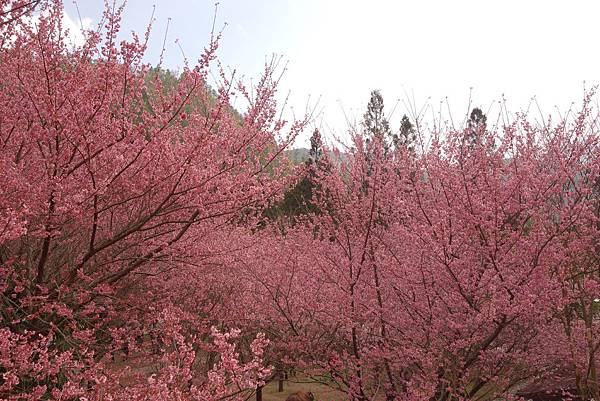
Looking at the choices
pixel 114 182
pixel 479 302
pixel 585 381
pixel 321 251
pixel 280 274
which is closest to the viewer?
pixel 114 182

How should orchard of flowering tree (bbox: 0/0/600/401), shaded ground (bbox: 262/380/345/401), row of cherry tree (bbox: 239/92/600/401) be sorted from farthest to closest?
shaded ground (bbox: 262/380/345/401) < row of cherry tree (bbox: 239/92/600/401) < orchard of flowering tree (bbox: 0/0/600/401)

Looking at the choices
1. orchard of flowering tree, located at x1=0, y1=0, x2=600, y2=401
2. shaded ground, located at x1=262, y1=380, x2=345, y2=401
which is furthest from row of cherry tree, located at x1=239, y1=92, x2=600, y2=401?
shaded ground, located at x1=262, y1=380, x2=345, y2=401

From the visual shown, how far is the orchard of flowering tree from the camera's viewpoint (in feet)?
13.5

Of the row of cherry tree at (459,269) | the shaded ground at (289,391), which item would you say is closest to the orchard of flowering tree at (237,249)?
the row of cherry tree at (459,269)

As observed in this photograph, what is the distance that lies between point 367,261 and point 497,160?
2374mm

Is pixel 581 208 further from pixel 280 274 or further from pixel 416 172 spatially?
pixel 280 274

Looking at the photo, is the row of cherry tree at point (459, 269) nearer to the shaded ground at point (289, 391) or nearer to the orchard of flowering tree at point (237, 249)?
the orchard of flowering tree at point (237, 249)

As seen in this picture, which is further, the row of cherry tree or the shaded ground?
the shaded ground

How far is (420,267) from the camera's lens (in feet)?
18.8

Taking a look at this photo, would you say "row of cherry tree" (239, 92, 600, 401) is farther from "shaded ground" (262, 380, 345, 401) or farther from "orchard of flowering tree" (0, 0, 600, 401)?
"shaded ground" (262, 380, 345, 401)

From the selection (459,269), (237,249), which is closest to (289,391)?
(237,249)

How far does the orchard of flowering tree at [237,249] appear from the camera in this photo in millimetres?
4109

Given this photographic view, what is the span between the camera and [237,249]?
5.91 m

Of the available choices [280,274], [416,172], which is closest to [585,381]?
[416,172]
